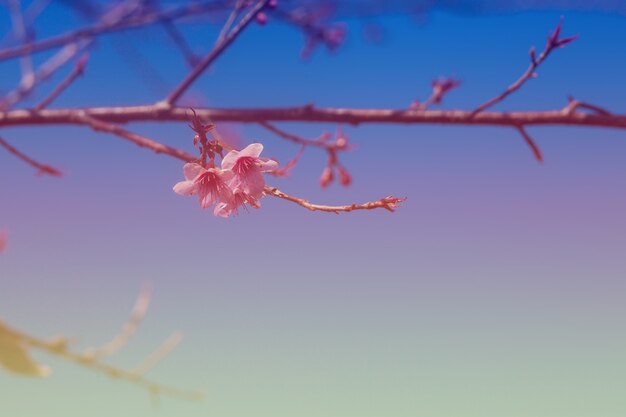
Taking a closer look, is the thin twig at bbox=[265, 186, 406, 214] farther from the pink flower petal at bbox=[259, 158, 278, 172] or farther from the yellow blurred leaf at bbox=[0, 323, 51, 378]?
the yellow blurred leaf at bbox=[0, 323, 51, 378]

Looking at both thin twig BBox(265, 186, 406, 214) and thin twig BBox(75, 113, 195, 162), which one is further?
thin twig BBox(75, 113, 195, 162)

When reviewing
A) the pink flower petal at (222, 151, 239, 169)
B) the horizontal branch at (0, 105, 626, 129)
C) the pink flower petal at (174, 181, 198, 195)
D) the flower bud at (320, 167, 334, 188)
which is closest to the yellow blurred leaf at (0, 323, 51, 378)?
the pink flower petal at (174, 181, 198, 195)

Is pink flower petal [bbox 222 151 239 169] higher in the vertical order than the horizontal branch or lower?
lower

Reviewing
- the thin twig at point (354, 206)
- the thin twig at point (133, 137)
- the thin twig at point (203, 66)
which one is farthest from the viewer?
the thin twig at point (203, 66)

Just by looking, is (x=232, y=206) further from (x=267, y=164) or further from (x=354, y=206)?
(x=354, y=206)

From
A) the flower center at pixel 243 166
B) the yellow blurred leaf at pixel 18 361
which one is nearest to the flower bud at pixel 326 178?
the flower center at pixel 243 166

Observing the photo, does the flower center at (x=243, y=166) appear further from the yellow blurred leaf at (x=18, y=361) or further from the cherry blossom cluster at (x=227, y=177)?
the yellow blurred leaf at (x=18, y=361)
